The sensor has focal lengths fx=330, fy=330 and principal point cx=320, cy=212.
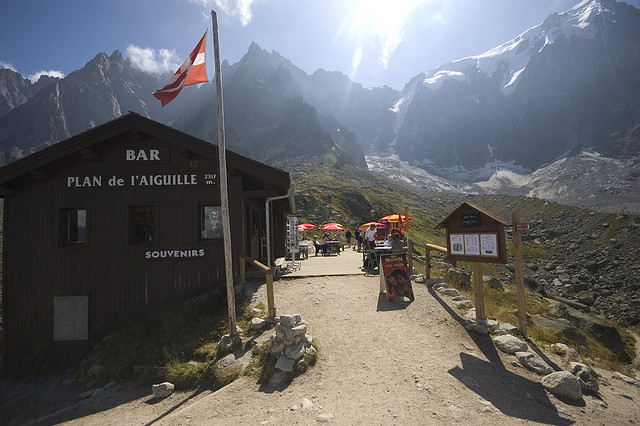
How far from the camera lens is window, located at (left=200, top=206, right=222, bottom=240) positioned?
1168cm

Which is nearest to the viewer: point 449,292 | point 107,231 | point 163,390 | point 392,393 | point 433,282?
point 392,393

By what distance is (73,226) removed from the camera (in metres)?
11.8

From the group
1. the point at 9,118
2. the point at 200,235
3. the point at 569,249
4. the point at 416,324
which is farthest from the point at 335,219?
the point at 9,118

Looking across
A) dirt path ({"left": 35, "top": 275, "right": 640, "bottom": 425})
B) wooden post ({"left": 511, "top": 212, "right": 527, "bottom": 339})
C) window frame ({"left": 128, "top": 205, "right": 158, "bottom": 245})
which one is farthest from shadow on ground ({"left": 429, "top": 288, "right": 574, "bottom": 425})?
window frame ({"left": 128, "top": 205, "right": 158, "bottom": 245})

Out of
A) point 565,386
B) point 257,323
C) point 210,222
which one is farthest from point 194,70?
point 565,386

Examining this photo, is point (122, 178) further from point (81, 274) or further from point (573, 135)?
point (573, 135)

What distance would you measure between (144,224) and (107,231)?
45.4 inches

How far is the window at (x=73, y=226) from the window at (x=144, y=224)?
1.58 meters

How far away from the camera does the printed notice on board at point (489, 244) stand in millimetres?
7086

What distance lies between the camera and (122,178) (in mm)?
11352

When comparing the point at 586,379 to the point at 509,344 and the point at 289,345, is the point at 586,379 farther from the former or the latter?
the point at 289,345

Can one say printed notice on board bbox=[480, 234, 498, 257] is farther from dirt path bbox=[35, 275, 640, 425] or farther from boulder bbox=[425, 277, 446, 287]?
boulder bbox=[425, 277, 446, 287]

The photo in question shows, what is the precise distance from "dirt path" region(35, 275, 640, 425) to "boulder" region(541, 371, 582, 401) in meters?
0.12

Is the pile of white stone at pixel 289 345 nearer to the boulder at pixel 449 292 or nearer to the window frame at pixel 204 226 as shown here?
the boulder at pixel 449 292
